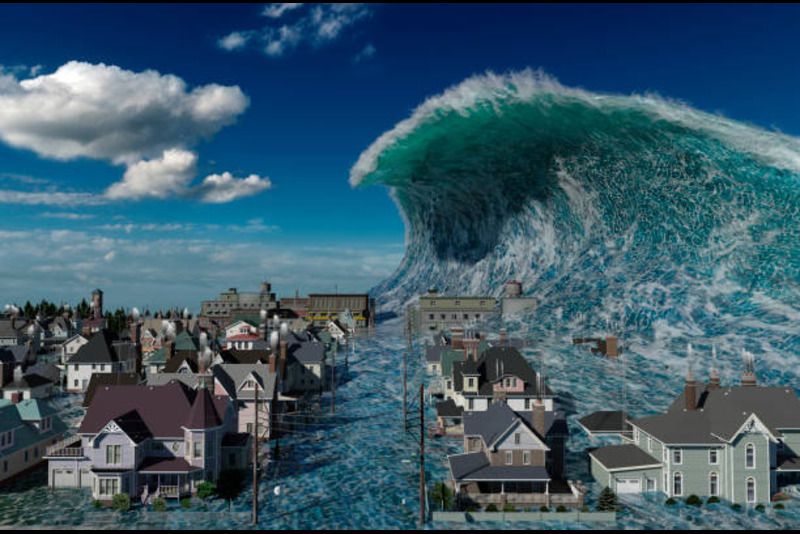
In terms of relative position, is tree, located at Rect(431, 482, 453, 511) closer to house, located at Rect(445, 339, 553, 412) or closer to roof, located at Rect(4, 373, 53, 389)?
house, located at Rect(445, 339, 553, 412)

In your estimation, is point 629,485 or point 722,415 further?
point 722,415

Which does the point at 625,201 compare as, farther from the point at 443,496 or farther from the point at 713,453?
the point at 443,496

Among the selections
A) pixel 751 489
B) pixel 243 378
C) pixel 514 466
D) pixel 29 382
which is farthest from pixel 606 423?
pixel 29 382

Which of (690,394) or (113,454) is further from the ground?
(690,394)

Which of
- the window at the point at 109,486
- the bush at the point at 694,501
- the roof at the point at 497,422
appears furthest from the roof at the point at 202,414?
the bush at the point at 694,501

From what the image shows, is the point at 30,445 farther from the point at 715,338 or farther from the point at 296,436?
the point at 715,338

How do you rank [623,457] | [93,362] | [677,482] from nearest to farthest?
[677,482] → [623,457] → [93,362]
